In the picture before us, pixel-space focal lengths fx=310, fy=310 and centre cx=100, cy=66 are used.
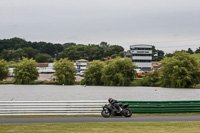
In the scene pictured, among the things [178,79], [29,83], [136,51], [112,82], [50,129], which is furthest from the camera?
[136,51]

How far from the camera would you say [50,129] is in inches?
687

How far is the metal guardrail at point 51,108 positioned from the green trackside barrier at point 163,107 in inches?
109

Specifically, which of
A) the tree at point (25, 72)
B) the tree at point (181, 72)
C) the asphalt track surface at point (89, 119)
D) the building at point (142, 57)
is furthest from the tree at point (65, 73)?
the asphalt track surface at point (89, 119)

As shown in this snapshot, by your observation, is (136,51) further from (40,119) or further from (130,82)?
(40,119)

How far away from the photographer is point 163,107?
2519cm

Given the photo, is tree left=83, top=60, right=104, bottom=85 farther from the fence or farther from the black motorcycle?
the black motorcycle

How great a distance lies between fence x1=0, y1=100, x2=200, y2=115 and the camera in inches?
944

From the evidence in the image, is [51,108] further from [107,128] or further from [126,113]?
[107,128]

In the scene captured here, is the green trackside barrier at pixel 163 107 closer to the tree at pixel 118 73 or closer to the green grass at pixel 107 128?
the green grass at pixel 107 128

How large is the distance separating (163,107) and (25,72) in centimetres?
9238

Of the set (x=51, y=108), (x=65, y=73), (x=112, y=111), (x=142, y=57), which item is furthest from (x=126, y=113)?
(x=142, y=57)

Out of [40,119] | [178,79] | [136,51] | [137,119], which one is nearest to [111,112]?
[137,119]

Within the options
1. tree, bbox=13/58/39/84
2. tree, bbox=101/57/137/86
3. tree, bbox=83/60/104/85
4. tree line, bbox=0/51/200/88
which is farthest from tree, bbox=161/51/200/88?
tree, bbox=13/58/39/84

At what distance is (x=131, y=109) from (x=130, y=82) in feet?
262
